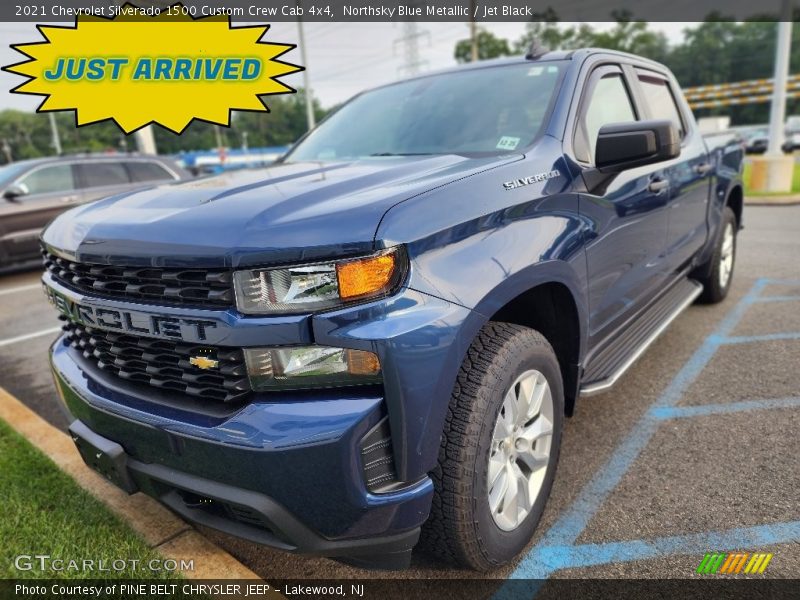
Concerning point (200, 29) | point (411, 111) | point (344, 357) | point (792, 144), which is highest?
point (200, 29)

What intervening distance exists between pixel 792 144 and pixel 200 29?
34334 mm

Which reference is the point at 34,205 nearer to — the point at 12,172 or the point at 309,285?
the point at 12,172

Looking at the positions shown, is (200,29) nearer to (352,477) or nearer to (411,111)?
(411,111)

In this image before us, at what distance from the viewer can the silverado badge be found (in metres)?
1.71

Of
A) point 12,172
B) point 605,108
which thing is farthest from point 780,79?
point 12,172

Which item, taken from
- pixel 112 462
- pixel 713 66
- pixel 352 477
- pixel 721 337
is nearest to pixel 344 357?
pixel 352 477

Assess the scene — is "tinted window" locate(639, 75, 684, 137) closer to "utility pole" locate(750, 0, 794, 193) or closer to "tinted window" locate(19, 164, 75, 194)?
"tinted window" locate(19, 164, 75, 194)

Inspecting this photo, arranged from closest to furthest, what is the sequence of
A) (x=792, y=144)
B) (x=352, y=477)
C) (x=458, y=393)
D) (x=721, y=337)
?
(x=352, y=477), (x=458, y=393), (x=721, y=337), (x=792, y=144)

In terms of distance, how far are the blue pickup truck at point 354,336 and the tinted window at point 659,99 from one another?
50.0 inches

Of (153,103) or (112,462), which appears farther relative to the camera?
(153,103)

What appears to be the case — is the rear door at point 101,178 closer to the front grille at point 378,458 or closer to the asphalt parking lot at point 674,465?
the asphalt parking lot at point 674,465

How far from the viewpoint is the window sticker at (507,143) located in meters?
2.54

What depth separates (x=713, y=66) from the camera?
6369 cm

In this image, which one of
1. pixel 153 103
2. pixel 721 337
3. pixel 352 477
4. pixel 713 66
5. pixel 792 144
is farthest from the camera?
pixel 713 66
